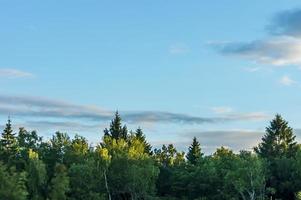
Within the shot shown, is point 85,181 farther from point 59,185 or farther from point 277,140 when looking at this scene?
point 277,140

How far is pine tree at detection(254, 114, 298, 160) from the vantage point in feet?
357

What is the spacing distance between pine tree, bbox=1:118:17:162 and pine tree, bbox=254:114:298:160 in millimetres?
43080

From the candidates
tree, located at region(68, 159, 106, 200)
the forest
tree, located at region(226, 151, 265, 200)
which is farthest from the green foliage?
tree, located at region(226, 151, 265, 200)

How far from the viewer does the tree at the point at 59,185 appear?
86812mm

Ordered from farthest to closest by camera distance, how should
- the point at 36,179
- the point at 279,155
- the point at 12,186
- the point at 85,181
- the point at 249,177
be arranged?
the point at 279,155, the point at 85,181, the point at 36,179, the point at 249,177, the point at 12,186

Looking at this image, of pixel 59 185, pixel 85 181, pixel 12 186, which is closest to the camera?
pixel 12 186

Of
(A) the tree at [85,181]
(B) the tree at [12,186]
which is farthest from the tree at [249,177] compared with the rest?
(B) the tree at [12,186]

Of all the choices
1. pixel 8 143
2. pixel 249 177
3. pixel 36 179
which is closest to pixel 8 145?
pixel 8 143

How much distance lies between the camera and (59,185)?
87.1 metres

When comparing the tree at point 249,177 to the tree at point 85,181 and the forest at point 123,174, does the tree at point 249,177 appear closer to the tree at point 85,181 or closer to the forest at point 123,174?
the forest at point 123,174

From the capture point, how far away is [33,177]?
8844 centimetres

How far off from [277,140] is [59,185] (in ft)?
143

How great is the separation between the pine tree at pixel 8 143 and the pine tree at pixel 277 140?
43.1 meters

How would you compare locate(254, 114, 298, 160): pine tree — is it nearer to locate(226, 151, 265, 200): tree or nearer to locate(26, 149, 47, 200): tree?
locate(226, 151, 265, 200): tree
